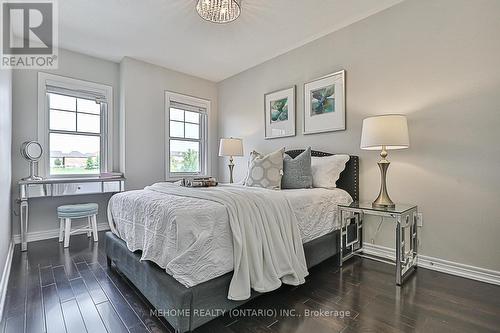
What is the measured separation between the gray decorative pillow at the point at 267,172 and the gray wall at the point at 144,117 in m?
2.06

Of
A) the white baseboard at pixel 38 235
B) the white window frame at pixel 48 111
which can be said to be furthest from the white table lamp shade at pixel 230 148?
the white baseboard at pixel 38 235

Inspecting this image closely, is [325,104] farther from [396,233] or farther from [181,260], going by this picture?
[181,260]

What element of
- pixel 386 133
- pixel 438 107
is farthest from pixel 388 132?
pixel 438 107

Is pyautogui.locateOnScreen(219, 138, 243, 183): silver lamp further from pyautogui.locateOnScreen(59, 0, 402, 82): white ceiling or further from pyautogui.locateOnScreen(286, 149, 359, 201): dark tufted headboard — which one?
pyautogui.locateOnScreen(286, 149, 359, 201): dark tufted headboard

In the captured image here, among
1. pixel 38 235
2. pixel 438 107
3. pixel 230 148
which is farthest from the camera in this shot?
pixel 230 148

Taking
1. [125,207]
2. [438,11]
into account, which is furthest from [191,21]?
[438,11]

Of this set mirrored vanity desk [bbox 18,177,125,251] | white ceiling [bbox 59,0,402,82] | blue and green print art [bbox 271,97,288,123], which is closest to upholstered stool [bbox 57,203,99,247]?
mirrored vanity desk [bbox 18,177,125,251]

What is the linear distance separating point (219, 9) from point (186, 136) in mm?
2790

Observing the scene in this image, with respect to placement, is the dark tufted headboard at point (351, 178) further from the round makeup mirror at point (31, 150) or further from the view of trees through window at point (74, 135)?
the round makeup mirror at point (31, 150)

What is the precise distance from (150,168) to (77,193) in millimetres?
1093

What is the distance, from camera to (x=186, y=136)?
4.65 m

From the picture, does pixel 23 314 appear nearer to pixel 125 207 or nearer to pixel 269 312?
pixel 125 207

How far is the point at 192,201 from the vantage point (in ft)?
5.53

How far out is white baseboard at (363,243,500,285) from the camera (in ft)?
6.72
